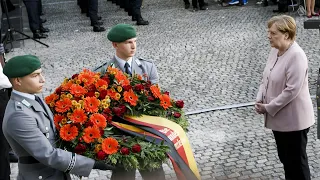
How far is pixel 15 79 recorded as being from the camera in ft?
13.1

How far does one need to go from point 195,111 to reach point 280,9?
7.39 meters

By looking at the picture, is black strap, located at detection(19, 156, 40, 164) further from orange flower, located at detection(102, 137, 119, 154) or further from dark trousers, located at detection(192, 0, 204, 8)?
dark trousers, located at detection(192, 0, 204, 8)

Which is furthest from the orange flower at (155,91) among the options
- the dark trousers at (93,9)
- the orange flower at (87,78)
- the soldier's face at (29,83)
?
the dark trousers at (93,9)

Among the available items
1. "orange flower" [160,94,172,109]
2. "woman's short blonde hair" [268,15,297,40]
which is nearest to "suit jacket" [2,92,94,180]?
"orange flower" [160,94,172,109]

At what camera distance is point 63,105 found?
4188 mm

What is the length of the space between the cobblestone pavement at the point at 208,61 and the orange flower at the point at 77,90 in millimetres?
1237

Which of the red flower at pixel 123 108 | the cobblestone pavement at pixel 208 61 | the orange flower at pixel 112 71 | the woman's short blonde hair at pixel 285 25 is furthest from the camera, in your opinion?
the cobblestone pavement at pixel 208 61

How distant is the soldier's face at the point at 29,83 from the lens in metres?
3.99

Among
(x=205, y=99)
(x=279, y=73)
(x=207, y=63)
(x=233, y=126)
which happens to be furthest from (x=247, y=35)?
(x=279, y=73)

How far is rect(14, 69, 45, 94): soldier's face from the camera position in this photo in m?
3.99

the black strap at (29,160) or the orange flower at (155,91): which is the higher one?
the orange flower at (155,91)

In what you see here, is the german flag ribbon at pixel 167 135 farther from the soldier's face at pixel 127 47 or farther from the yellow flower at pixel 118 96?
the soldier's face at pixel 127 47

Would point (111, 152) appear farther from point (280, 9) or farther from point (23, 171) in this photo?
point (280, 9)

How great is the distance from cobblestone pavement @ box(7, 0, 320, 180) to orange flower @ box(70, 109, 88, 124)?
1.06 meters
